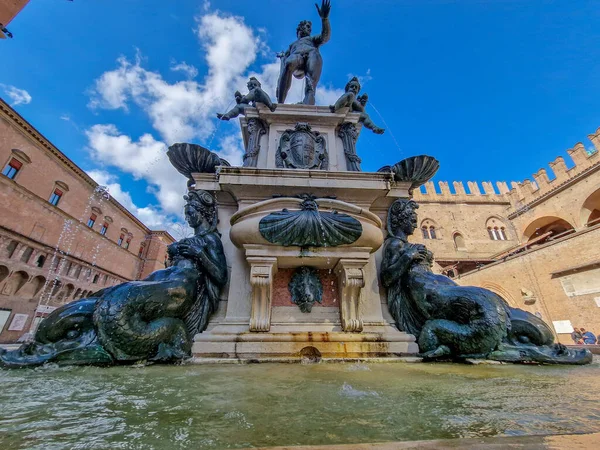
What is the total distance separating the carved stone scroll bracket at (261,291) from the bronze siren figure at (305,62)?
3.96m

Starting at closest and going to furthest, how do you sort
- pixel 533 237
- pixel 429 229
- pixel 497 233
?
pixel 533 237 → pixel 497 233 → pixel 429 229

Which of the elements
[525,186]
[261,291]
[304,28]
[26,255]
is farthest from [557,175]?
[26,255]

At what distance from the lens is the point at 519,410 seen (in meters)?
1.23

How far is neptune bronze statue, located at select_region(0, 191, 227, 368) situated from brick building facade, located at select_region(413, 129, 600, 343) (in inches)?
738

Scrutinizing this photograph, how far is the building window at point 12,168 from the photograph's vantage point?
63.3 feet

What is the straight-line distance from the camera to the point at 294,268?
12.0ft

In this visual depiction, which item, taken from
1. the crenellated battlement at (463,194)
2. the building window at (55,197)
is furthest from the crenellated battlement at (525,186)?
the building window at (55,197)

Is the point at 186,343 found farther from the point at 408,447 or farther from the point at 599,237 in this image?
the point at 599,237

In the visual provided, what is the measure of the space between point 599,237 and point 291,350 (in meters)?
20.0

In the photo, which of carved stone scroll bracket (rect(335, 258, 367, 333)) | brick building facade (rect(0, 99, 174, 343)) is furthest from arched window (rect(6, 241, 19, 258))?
carved stone scroll bracket (rect(335, 258, 367, 333))

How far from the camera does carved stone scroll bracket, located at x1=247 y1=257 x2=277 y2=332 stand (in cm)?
313

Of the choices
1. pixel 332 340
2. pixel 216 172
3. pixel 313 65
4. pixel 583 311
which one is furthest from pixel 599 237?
pixel 216 172

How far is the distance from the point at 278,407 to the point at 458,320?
256 cm

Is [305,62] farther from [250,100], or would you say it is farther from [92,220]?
[92,220]
